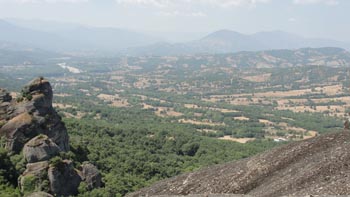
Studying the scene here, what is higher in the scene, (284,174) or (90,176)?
(284,174)

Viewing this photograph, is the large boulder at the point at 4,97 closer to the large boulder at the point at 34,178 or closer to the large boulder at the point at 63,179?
the large boulder at the point at 34,178

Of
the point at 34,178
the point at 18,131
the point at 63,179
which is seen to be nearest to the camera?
the point at 34,178

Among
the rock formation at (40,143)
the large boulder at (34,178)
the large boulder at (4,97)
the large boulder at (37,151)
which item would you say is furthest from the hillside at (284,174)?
the large boulder at (4,97)

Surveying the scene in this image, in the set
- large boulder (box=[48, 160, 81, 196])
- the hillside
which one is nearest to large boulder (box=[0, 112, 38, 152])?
large boulder (box=[48, 160, 81, 196])

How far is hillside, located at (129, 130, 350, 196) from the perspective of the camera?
56.4 ft

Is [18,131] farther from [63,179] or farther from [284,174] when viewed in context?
[284,174]

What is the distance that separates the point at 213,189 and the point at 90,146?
5714 cm

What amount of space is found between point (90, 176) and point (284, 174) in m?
36.3

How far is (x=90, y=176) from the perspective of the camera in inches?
2025

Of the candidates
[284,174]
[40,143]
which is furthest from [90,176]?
[284,174]

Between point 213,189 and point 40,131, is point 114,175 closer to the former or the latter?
point 40,131

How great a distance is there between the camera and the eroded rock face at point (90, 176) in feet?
167

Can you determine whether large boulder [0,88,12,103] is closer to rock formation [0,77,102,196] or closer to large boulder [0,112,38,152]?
rock formation [0,77,102,196]

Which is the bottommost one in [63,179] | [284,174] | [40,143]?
[63,179]
